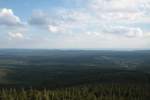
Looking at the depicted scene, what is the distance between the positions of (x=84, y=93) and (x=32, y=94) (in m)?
30.3

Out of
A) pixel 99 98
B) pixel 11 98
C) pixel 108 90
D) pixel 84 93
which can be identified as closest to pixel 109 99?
pixel 99 98

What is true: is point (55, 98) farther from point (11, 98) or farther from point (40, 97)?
point (11, 98)

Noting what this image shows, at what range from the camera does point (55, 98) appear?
149 metres

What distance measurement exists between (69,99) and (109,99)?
67.9ft

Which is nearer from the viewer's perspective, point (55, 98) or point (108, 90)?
point (55, 98)

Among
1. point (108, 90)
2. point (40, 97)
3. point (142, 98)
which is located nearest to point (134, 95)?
point (142, 98)

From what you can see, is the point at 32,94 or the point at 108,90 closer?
the point at 32,94

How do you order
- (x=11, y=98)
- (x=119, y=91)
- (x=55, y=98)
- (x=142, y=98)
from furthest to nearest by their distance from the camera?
1. (x=119, y=91)
2. (x=142, y=98)
3. (x=55, y=98)
4. (x=11, y=98)

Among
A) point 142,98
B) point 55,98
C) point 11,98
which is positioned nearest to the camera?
point 11,98

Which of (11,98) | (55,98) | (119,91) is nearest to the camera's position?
(11,98)

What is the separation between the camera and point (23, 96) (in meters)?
145

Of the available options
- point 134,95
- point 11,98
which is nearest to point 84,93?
point 134,95

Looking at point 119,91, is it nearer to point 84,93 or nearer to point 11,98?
point 84,93

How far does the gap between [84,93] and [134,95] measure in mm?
28732
